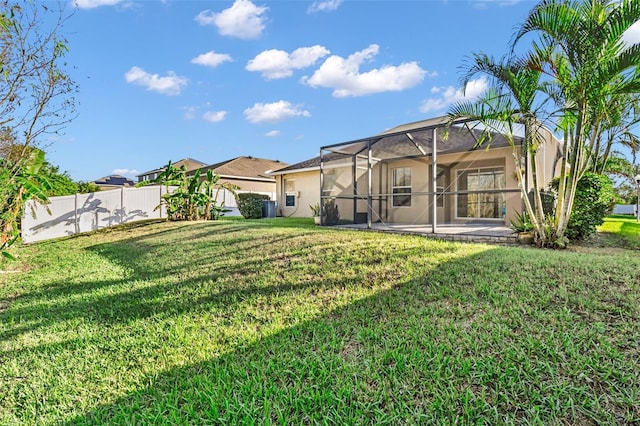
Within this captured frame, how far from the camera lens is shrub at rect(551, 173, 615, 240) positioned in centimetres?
784

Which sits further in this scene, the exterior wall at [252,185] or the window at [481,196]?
the exterior wall at [252,185]

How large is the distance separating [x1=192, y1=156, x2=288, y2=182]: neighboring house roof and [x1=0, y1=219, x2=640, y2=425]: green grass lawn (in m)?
18.1

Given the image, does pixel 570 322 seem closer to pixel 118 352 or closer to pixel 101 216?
pixel 118 352

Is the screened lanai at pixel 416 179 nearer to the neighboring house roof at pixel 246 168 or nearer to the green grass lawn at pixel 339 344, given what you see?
the green grass lawn at pixel 339 344

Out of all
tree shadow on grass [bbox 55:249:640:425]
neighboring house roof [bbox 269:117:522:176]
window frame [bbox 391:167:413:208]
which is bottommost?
tree shadow on grass [bbox 55:249:640:425]

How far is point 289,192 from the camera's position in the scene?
19750 millimetres

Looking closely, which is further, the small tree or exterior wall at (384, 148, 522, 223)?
the small tree

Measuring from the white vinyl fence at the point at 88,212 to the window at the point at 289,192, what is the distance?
670 cm

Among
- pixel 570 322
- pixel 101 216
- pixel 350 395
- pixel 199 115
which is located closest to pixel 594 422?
pixel 570 322

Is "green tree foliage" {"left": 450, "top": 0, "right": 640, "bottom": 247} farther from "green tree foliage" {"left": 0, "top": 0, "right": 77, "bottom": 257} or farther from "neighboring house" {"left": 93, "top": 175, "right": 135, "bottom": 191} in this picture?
"neighboring house" {"left": 93, "top": 175, "right": 135, "bottom": 191}

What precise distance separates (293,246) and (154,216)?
483 inches

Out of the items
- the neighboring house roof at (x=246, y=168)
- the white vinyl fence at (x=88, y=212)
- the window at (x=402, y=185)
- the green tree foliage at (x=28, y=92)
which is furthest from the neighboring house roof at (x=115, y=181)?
the window at (x=402, y=185)

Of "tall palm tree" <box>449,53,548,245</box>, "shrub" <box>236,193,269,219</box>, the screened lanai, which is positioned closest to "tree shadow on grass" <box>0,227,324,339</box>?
"tall palm tree" <box>449,53,548,245</box>

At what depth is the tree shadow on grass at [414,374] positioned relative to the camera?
221 centimetres
